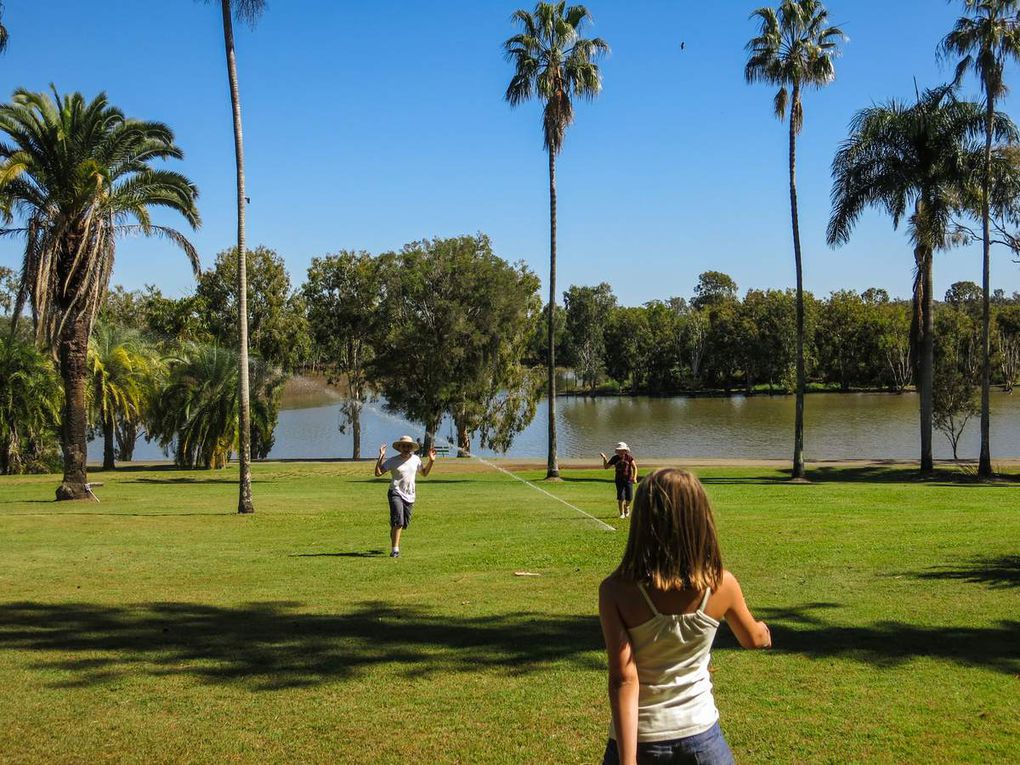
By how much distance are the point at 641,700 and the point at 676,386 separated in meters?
132

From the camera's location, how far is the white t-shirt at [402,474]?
13.5 metres

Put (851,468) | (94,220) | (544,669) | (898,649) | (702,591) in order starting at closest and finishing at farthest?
(702,591), (544,669), (898,649), (94,220), (851,468)

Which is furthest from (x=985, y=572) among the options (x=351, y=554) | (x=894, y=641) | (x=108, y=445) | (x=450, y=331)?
(x=450, y=331)

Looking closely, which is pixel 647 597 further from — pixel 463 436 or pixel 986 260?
pixel 463 436

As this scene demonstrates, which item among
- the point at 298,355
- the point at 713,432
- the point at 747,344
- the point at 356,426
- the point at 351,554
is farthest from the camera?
the point at 747,344

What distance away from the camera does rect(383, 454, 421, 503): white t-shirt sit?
44.4 ft

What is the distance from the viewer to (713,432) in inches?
2608

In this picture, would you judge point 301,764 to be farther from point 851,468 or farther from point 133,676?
point 851,468

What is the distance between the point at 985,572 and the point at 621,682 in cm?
1038

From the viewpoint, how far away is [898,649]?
27.6 feet

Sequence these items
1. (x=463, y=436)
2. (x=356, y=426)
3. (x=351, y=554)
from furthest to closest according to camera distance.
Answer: (x=356, y=426)
(x=463, y=436)
(x=351, y=554)

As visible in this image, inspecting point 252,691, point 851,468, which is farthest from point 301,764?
point 851,468

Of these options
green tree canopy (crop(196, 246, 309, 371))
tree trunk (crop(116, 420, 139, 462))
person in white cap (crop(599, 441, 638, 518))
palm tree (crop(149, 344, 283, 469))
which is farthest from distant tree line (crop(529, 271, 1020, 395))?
person in white cap (crop(599, 441, 638, 518))

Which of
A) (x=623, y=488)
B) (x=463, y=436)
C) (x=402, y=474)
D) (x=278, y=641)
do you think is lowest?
(x=463, y=436)
